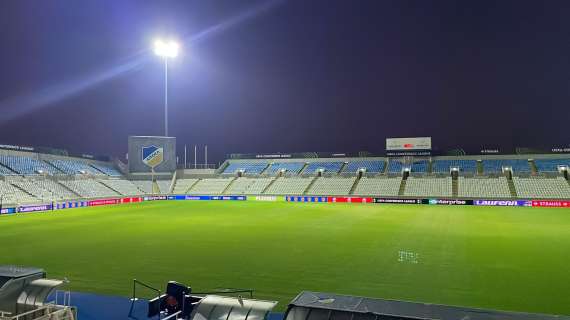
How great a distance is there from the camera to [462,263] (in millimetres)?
14078

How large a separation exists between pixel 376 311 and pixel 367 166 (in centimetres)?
5698

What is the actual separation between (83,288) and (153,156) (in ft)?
166

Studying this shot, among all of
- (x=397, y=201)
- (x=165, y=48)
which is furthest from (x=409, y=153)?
(x=165, y=48)

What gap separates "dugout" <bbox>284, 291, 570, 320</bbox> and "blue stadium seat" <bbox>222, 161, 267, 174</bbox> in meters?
59.6

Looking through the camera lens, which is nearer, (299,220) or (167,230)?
(167,230)

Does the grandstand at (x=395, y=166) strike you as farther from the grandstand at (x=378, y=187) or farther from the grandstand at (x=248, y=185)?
the grandstand at (x=248, y=185)

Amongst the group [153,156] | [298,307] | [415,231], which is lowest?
[415,231]

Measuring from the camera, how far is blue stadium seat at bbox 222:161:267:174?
216 ft

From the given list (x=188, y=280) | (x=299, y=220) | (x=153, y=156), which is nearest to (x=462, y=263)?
(x=188, y=280)

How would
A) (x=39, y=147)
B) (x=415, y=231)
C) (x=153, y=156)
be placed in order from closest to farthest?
(x=415, y=231) → (x=39, y=147) → (x=153, y=156)

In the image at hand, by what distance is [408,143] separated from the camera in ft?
177

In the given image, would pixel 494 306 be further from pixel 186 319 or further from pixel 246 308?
pixel 186 319

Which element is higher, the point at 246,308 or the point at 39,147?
the point at 39,147

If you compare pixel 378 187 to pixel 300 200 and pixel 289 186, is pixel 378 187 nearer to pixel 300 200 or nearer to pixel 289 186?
pixel 300 200
